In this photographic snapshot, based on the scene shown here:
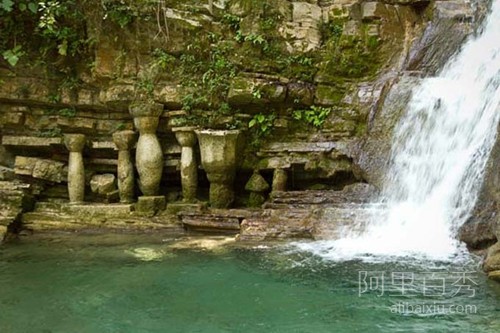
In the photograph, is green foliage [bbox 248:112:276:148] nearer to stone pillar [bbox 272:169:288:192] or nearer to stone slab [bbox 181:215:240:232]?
stone pillar [bbox 272:169:288:192]

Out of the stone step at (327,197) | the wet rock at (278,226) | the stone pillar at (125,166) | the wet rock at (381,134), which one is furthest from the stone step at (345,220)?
the stone pillar at (125,166)

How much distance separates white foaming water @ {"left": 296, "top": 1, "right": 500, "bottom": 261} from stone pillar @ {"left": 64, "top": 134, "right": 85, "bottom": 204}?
4.39m

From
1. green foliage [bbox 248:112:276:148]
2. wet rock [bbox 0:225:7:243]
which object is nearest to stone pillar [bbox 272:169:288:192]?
green foliage [bbox 248:112:276:148]

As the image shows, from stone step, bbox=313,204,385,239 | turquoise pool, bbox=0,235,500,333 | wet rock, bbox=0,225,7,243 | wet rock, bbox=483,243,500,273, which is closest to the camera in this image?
turquoise pool, bbox=0,235,500,333

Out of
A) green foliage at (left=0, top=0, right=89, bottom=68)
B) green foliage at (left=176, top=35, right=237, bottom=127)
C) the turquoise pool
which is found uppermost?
green foliage at (left=0, top=0, right=89, bottom=68)

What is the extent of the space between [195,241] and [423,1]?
6.99m

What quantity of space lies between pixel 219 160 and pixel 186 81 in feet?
5.25

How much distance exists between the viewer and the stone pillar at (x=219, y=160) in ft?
25.7

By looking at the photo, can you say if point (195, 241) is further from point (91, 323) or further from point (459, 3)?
point (459, 3)

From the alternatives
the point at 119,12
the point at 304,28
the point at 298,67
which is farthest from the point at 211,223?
the point at 304,28

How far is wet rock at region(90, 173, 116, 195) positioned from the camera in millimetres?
8297

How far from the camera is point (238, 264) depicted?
4.91 m

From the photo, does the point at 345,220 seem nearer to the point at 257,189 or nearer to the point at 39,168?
the point at 257,189

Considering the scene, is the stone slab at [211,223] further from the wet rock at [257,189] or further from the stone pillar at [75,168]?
the stone pillar at [75,168]
